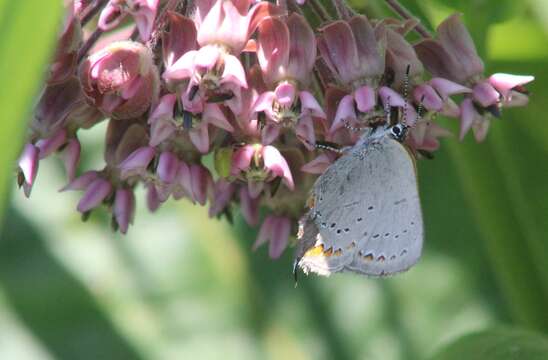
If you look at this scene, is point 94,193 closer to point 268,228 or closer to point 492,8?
point 268,228

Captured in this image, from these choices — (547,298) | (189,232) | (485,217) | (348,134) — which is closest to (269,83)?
(348,134)

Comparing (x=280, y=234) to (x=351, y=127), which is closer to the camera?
(x=351, y=127)

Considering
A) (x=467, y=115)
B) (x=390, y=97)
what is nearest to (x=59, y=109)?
(x=390, y=97)

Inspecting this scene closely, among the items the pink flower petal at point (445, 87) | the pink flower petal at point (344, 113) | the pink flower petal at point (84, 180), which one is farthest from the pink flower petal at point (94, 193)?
the pink flower petal at point (445, 87)

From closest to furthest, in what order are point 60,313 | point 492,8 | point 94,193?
point 94,193, point 492,8, point 60,313

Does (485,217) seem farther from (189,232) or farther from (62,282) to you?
(62,282)

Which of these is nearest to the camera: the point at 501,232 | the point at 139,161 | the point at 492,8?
the point at 139,161

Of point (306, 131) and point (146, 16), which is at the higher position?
point (146, 16)

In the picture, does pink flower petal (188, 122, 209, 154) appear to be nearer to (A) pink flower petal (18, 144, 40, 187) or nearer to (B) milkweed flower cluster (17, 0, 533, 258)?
(B) milkweed flower cluster (17, 0, 533, 258)

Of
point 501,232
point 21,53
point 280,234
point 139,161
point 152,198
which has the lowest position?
point 501,232
